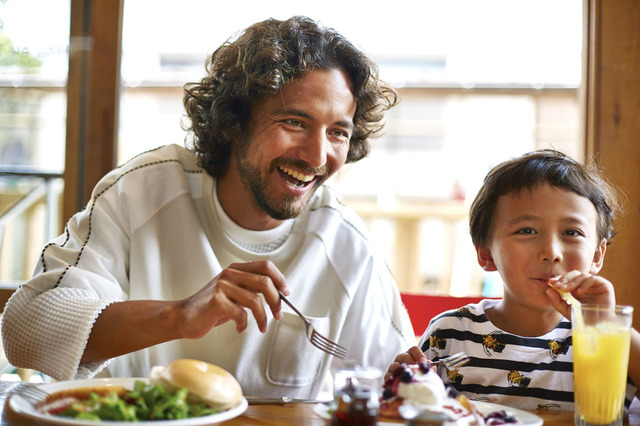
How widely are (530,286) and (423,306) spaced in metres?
0.48

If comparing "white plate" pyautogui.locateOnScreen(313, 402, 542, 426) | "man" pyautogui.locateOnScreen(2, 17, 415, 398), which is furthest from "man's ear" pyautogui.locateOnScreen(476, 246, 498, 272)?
"white plate" pyautogui.locateOnScreen(313, 402, 542, 426)

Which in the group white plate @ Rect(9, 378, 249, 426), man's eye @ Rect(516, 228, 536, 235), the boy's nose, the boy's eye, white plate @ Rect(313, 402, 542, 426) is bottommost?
white plate @ Rect(313, 402, 542, 426)

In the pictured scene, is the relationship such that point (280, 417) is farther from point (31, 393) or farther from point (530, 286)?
point (530, 286)

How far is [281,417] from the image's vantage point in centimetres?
119

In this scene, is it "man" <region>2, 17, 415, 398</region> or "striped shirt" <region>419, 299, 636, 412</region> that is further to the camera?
"man" <region>2, 17, 415, 398</region>

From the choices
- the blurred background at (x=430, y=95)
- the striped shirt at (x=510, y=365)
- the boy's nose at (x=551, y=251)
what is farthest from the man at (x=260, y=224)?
the blurred background at (x=430, y=95)

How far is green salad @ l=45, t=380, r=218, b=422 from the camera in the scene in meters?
0.95

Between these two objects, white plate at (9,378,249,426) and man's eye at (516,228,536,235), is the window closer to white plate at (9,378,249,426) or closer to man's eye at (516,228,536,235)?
white plate at (9,378,249,426)

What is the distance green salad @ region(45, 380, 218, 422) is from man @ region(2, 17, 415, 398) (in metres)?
0.53

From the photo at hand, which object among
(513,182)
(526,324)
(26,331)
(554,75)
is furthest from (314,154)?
(554,75)

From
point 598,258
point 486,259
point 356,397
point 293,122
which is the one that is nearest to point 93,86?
point 293,122

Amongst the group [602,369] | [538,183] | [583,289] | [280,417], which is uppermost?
[538,183]

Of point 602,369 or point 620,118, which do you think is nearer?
point 602,369

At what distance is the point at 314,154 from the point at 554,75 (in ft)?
13.1
